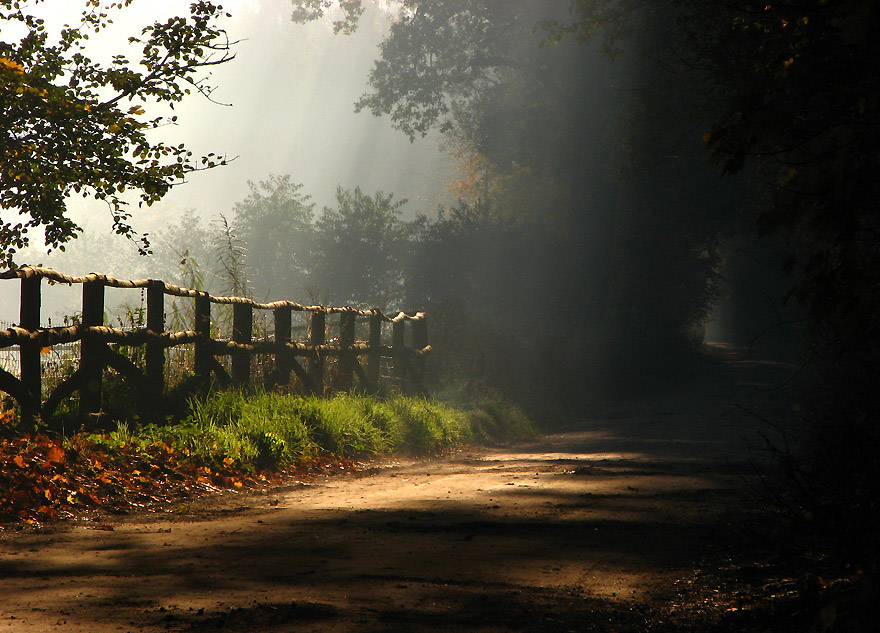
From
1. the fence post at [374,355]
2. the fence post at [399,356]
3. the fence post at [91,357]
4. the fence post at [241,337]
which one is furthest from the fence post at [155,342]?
the fence post at [399,356]

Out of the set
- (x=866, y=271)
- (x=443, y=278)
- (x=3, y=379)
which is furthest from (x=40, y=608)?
(x=443, y=278)

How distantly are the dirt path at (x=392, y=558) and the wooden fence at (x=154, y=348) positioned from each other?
86.7 inches

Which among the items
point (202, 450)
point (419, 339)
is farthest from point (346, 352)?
point (202, 450)

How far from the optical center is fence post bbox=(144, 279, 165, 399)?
32.4ft

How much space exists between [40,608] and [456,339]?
1800cm

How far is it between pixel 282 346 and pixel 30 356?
4.75m

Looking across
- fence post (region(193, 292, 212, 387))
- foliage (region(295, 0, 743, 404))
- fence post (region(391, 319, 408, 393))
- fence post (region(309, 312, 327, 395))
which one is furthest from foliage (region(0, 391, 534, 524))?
foliage (region(295, 0, 743, 404))

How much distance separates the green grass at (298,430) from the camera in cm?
897

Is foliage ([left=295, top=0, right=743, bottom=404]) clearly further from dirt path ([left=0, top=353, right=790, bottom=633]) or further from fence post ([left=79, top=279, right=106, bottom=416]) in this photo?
dirt path ([left=0, top=353, right=790, bottom=633])

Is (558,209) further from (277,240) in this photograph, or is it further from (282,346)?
(277,240)

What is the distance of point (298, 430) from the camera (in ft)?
33.6

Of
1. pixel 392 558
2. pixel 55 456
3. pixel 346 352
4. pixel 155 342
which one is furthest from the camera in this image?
pixel 346 352

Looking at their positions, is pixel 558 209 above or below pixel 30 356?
above

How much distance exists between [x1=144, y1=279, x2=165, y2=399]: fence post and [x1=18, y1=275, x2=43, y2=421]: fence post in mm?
1629
